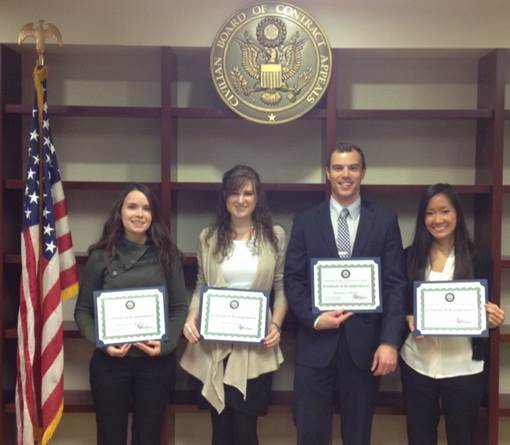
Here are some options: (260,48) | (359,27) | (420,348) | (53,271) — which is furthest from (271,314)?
(359,27)

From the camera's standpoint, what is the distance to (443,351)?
230 centimetres

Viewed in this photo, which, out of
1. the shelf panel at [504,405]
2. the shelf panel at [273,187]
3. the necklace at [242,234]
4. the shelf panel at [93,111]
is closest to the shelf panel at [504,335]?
the shelf panel at [504,405]

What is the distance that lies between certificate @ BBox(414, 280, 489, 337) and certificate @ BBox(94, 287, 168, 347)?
3.45 feet

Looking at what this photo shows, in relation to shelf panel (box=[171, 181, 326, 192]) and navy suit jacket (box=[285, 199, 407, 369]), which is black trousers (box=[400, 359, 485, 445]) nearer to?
navy suit jacket (box=[285, 199, 407, 369])

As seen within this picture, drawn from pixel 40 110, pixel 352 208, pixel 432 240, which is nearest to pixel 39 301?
pixel 40 110

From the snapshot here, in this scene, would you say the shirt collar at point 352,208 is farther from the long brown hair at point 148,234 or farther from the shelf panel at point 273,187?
the long brown hair at point 148,234

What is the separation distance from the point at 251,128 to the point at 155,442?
64.5 inches

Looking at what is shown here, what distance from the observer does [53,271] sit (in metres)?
2.54

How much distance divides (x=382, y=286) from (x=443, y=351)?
0.36 metres

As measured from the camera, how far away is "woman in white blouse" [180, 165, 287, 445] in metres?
2.35

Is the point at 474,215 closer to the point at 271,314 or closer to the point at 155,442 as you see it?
the point at 271,314

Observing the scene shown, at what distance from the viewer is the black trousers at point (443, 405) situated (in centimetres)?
226

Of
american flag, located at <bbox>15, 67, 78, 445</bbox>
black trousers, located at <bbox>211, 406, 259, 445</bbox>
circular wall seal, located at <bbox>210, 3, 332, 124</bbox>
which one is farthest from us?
circular wall seal, located at <bbox>210, 3, 332, 124</bbox>

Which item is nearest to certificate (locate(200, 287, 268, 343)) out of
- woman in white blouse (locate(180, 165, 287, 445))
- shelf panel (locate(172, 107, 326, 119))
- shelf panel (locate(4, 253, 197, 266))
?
woman in white blouse (locate(180, 165, 287, 445))
